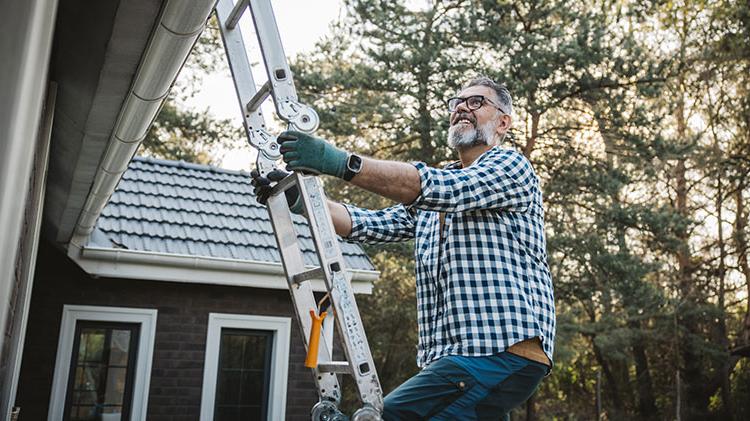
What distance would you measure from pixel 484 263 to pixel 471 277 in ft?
0.20

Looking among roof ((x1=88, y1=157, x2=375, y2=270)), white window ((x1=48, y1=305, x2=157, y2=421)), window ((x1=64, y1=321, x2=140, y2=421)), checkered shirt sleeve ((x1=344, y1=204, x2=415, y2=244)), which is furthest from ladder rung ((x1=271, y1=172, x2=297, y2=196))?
window ((x1=64, y1=321, x2=140, y2=421))

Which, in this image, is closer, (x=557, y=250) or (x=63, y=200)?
(x=63, y=200)

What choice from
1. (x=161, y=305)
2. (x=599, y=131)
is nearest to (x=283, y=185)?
(x=161, y=305)

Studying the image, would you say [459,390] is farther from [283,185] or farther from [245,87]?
[245,87]

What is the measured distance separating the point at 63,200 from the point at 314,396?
11.6 ft

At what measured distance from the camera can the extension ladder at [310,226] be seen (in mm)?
1789

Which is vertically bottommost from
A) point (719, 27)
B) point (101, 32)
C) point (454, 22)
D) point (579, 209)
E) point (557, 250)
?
point (101, 32)

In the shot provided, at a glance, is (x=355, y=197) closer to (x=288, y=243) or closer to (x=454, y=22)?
(x=454, y=22)

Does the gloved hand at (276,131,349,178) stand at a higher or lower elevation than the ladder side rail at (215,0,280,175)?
lower

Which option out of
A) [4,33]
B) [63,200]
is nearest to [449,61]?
[63,200]

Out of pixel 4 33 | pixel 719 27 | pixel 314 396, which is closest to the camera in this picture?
pixel 4 33

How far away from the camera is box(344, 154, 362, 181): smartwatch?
5.97 ft

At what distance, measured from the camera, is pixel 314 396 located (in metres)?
6.95

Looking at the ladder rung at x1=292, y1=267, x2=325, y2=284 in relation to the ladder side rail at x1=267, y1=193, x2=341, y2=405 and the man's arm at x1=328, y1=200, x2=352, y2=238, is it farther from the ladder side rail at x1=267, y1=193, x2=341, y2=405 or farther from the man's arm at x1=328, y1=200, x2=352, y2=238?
the man's arm at x1=328, y1=200, x2=352, y2=238
